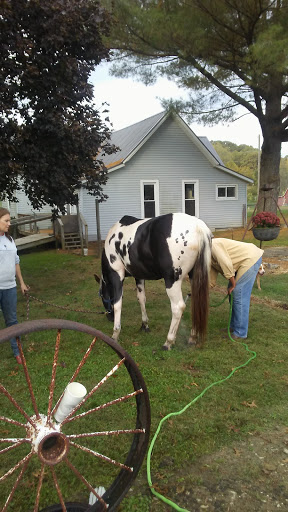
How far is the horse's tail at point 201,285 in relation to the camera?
15.8 feet

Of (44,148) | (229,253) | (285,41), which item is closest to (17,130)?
(44,148)

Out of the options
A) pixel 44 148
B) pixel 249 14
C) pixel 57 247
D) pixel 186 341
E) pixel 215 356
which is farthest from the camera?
pixel 57 247

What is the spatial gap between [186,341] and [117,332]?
40.6 inches

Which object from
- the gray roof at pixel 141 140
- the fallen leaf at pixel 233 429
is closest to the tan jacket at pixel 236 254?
the fallen leaf at pixel 233 429

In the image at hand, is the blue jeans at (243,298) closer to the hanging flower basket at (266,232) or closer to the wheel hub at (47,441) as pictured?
the wheel hub at (47,441)

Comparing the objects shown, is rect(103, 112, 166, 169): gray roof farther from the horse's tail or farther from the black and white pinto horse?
the horse's tail

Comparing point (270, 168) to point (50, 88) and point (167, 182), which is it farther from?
point (50, 88)

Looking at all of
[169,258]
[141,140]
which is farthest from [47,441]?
[141,140]

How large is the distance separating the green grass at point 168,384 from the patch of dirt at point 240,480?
99 mm

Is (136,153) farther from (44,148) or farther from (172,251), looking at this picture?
(172,251)

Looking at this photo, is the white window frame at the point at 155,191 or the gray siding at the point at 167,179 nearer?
the gray siding at the point at 167,179

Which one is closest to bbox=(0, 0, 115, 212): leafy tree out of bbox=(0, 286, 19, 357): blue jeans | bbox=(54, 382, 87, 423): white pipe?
bbox=(0, 286, 19, 357): blue jeans

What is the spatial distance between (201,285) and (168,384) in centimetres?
133

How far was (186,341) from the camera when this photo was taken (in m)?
5.49
